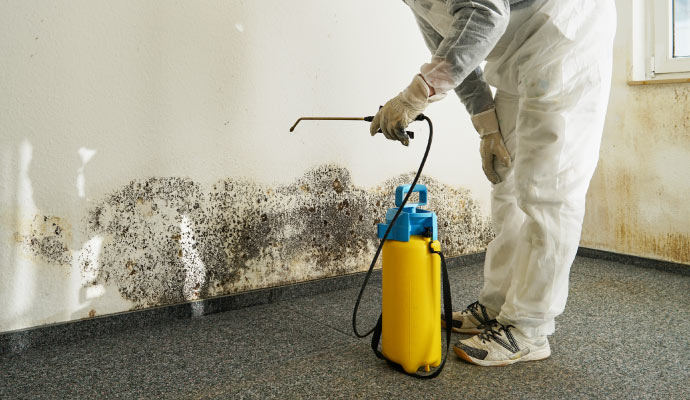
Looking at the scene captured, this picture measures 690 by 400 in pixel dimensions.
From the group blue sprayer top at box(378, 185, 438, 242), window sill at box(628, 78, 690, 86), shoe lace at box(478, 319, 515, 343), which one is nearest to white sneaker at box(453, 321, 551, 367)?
shoe lace at box(478, 319, 515, 343)

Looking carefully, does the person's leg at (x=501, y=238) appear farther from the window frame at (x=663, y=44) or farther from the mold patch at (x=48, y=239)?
the window frame at (x=663, y=44)

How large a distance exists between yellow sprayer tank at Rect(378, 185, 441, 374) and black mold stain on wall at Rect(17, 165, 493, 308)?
0.76m

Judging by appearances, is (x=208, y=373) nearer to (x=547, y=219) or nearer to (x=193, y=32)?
(x=547, y=219)

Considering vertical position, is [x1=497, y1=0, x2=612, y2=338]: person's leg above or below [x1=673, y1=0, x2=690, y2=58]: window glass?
below

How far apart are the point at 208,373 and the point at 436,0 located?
114 centimetres

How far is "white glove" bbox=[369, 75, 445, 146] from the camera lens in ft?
3.88

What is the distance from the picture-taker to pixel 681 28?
2443 mm

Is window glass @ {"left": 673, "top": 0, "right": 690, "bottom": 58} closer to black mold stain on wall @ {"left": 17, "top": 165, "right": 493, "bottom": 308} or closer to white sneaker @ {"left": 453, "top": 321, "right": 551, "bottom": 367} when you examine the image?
black mold stain on wall @ {"left": 17, "top": 165, "right": 493, "bottom": 308}

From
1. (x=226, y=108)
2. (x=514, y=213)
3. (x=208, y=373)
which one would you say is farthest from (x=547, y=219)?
(x=226, y=108)

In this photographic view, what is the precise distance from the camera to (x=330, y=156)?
2.06 meters

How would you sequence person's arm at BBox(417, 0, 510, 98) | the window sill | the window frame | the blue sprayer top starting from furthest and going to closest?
the window frame → the window sill → the blue sprayer top → person's arm at BBox(417, 0, 510, 98)

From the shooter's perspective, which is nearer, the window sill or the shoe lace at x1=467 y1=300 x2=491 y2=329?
the shoe lace at x1=467 y1=300 x2=491 y2=329

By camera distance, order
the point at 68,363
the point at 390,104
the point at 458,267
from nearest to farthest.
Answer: the point at 390,104 → the point at 68,363 → the point at 458,267

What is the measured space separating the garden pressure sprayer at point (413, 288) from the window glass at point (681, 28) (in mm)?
1975
